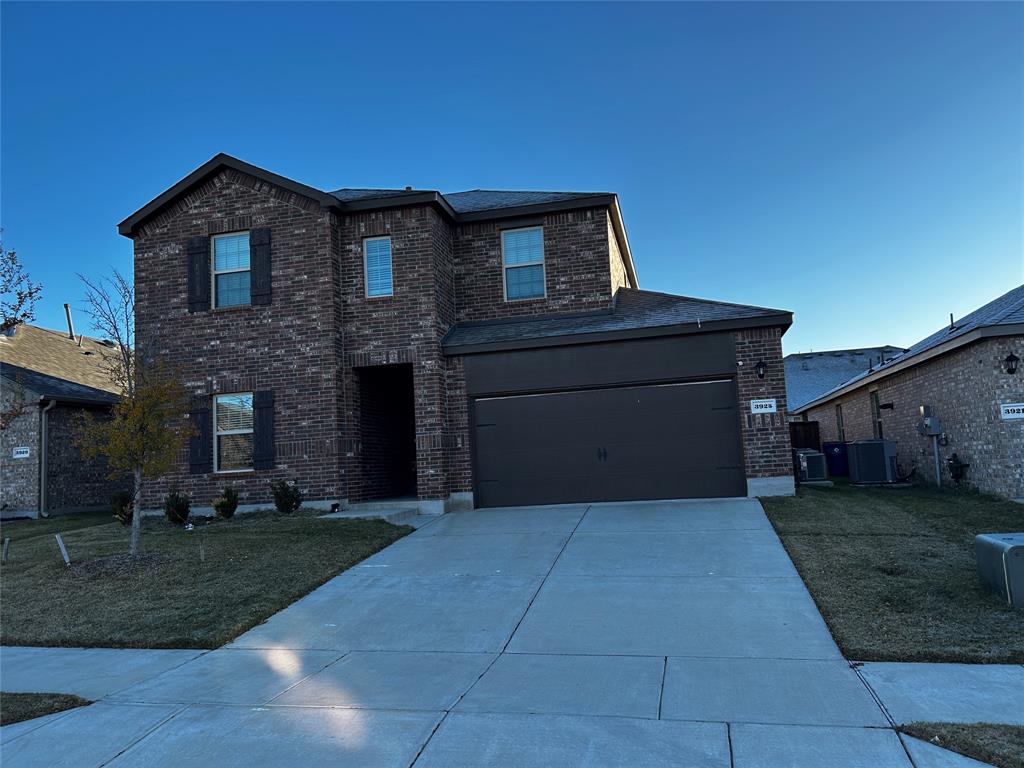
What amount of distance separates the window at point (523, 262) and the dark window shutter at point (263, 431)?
5.21 metres

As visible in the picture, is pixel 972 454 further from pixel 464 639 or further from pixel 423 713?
pixel 423 713

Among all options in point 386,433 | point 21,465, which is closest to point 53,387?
point 21,465

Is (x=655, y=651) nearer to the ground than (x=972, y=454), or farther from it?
nearer to the ground

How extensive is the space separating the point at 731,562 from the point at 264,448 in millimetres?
9013

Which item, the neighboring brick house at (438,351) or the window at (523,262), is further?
the window at (523,262)

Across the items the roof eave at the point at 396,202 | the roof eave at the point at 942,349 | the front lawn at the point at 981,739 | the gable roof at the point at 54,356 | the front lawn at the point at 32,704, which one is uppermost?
the roof eave at the point at 396,202

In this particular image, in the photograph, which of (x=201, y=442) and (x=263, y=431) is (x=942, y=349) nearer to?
(x=263, y=431)

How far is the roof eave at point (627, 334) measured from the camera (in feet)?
42.7

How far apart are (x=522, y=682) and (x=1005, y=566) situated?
4.65 m

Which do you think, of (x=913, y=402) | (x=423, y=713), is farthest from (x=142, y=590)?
(x=913, y=402)

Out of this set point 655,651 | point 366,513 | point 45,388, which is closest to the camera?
point 655,651

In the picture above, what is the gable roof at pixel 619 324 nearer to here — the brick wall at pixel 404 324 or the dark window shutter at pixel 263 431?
the brick wall at pixel 404 324

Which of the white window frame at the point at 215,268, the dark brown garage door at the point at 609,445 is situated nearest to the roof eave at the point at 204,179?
the white window frame at the point at 215,268

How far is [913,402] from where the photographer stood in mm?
17188
